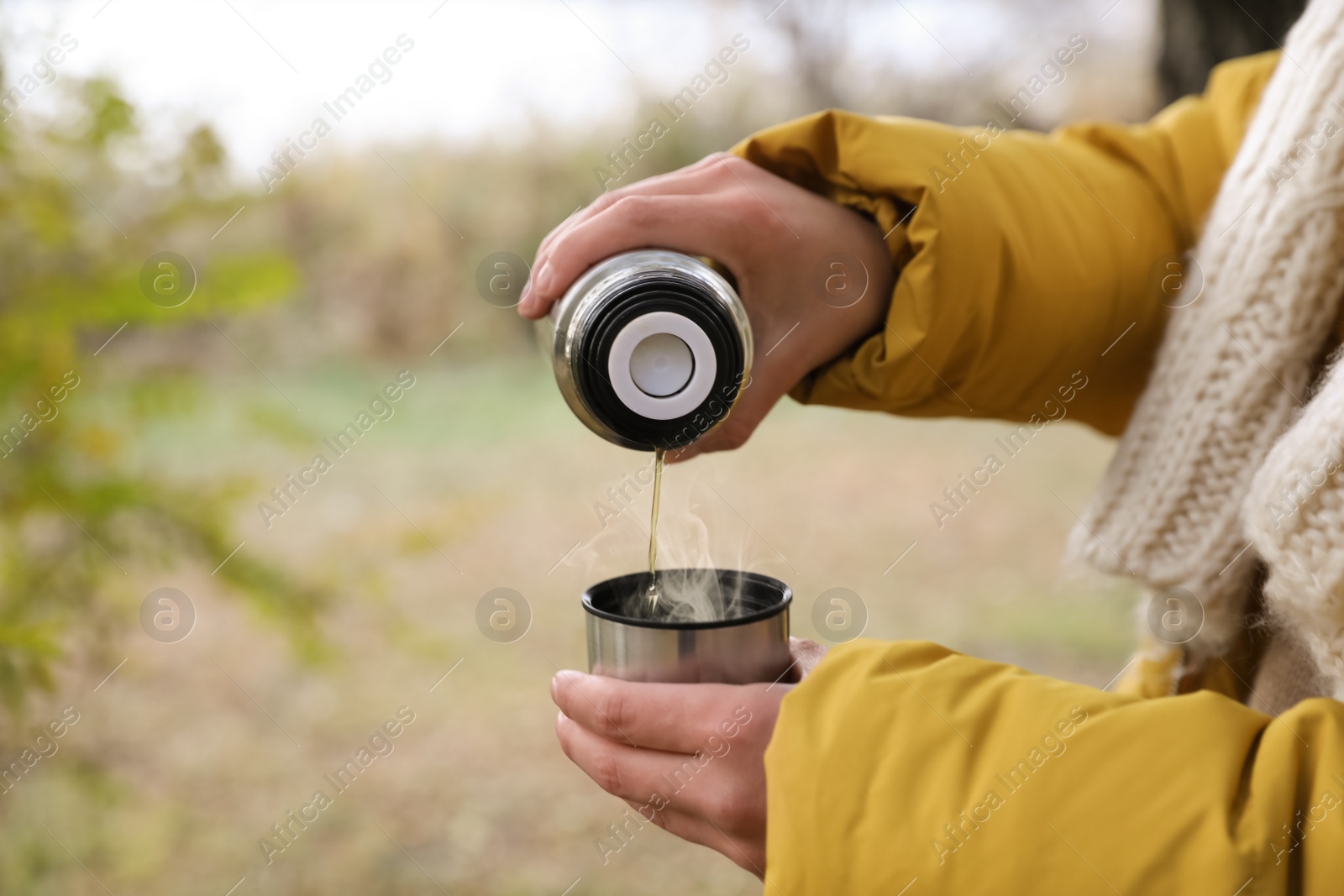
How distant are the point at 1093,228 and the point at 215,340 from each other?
3222 mm

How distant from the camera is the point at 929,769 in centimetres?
65

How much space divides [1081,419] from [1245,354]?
0.30 metres

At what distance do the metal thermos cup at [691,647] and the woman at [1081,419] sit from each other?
22 mm

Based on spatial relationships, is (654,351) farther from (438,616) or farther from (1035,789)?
(438,616)

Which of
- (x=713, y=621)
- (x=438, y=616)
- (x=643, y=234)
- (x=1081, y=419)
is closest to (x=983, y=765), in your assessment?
(x=713, y=621)

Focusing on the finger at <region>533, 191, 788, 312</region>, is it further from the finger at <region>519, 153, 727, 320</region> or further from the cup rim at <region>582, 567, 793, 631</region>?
the cup rim at <region>582, 567, 793, 631</region>

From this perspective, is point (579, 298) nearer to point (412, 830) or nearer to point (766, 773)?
point (766, 773)

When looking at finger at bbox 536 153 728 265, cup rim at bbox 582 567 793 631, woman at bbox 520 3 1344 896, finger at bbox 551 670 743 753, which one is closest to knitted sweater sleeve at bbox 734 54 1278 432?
woman at bbox 520 3 1344 896

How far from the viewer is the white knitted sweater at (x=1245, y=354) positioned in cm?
84

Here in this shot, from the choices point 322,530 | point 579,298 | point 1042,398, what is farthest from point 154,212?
point 322,530

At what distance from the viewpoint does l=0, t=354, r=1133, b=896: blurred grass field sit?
2.11m

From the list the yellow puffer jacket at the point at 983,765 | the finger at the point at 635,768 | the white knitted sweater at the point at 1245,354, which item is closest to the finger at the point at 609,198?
the yellow puffer jacket at the point at 983,765

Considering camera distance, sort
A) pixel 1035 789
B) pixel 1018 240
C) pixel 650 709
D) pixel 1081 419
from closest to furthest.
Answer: pixel 1035 789, pixel 650 709, pixel 1018 240, pixel 1081 419

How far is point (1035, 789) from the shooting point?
622mm
